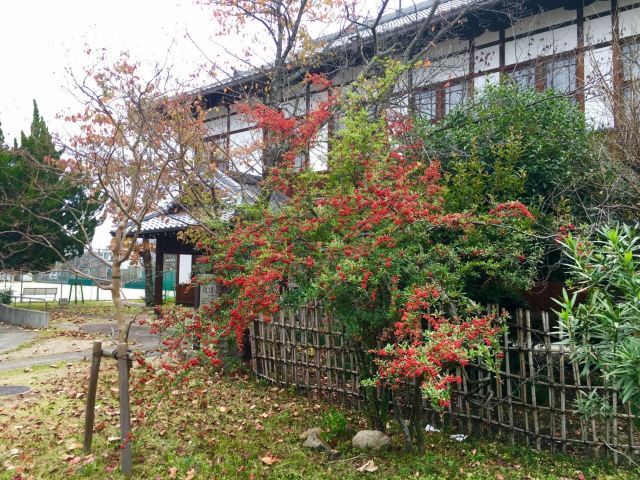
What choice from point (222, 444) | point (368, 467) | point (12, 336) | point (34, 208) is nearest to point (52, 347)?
point (12, 336)

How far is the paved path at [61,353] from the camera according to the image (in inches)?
370

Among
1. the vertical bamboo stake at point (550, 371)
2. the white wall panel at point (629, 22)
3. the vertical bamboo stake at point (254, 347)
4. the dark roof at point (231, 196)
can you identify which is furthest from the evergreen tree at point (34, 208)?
the white wall panel at point (629, 22)

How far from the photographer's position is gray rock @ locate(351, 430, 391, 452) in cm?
490

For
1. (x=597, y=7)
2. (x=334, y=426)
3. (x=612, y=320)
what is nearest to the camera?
(x=612, y=320)

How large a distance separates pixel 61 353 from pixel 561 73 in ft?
35.6

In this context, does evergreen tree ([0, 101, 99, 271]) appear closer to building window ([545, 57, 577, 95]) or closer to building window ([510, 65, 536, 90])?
building window ([510, 65, 536, 90])

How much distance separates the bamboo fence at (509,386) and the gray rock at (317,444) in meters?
0.96

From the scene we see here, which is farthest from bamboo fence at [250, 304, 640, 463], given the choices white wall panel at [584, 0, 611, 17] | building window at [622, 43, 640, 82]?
white wall panel at [584, 0, 611, 17]

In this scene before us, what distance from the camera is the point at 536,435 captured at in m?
4.96

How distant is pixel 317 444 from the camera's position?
199 inches

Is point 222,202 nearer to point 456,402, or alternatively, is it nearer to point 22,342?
point 456,402

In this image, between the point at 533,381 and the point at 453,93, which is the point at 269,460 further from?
the point at 453,93

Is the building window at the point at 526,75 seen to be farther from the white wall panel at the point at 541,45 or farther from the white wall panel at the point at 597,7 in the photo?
the white wall panel at the point at 597,7

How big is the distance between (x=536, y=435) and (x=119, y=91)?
792 centimetres
